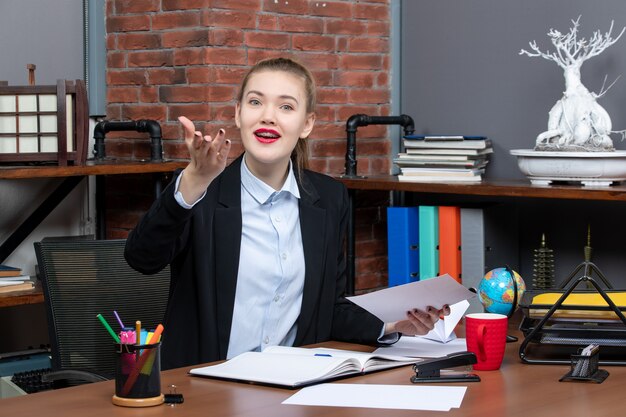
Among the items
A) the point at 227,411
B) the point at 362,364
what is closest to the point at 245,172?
the point at 362,364

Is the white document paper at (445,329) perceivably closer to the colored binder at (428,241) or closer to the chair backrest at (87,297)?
the chair backrest at (87,297)

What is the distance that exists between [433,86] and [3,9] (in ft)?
5.33

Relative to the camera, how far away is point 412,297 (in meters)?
2.13

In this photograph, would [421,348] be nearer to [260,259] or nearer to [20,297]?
[260,259]

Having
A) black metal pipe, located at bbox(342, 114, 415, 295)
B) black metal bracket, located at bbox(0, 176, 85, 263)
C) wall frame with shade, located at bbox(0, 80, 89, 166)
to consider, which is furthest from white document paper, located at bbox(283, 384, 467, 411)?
black metal bracket, located at bbox(0, 176, 85, 263)

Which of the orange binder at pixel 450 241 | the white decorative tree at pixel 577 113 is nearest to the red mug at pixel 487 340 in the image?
the white decorative tree at pixel 577 113

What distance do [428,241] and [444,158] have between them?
30 centimetres

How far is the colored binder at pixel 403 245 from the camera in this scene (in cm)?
363

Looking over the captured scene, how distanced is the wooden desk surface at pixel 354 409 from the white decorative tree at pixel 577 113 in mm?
1330

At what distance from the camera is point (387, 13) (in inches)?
159

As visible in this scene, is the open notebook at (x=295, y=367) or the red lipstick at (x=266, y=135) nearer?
the open notebook at (x=295, y=367)

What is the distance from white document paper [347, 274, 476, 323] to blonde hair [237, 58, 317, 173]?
0.56m

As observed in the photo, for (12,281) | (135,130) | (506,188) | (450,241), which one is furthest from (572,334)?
(135,130)

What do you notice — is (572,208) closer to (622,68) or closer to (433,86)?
(622,68)
